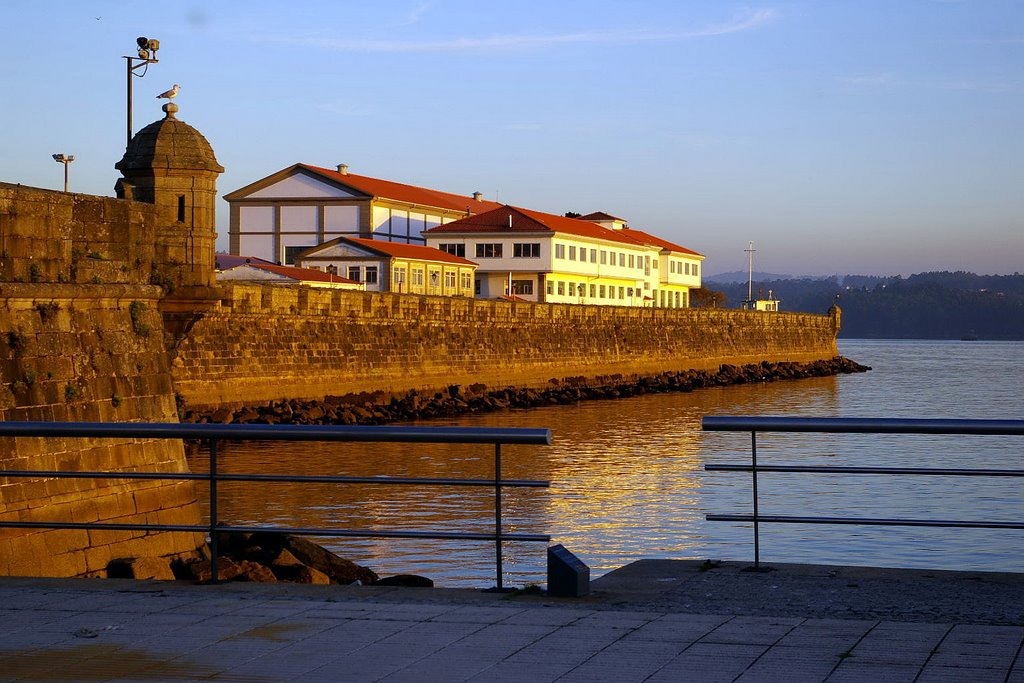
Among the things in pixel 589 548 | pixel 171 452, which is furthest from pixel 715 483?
pixel 171 452

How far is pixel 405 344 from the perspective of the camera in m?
38.4

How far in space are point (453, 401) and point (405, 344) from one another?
245 cm

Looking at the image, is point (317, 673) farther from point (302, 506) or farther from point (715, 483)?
point (715, 483)

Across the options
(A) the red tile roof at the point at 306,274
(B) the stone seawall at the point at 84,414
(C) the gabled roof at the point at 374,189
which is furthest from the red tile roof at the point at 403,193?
(B) the stone seawall at the point at 84,414

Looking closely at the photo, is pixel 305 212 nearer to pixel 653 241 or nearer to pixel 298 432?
pixel 653 241

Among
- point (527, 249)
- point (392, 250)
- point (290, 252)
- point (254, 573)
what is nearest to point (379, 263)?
point (392, 250)

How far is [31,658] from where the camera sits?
5.09m

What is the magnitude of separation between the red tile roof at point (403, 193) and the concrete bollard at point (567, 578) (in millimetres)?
61278

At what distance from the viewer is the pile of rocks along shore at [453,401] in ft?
96.9

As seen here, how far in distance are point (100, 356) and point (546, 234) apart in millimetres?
53233

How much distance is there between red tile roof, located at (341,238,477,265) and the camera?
2251 inches

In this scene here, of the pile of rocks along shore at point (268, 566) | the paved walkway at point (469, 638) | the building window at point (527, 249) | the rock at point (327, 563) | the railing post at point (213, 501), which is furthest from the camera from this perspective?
the building window at point (527, 249)

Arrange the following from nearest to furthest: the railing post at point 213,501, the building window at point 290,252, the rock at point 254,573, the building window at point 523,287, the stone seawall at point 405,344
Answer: the railing post at point 213,501
the rock at point 254,573
the stone seawall at point 405,344
the building window at point 523,287
the building window at point 290,252

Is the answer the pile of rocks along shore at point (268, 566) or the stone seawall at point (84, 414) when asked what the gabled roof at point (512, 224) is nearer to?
the stone seawall at point (84, 414)
